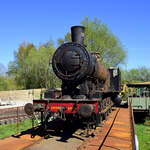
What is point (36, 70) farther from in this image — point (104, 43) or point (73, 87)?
point (73, 87)

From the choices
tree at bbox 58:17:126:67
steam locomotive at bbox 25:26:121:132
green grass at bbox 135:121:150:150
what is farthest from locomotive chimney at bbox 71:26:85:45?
tree at bbox 58:17:126:67

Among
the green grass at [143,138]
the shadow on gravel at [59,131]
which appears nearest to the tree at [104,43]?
the green grass at [143,138]

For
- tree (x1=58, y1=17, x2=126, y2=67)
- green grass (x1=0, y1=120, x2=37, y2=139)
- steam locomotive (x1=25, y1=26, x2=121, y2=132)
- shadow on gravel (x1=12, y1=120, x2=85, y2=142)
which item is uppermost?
tree (x1=58, y1=17, x2=126, y2=67)

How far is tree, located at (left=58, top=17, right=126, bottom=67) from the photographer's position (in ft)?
105

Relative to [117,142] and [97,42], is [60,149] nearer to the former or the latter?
[117,142]

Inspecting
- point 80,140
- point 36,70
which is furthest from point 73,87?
point 36,70

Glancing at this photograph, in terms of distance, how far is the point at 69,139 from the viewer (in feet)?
23.2

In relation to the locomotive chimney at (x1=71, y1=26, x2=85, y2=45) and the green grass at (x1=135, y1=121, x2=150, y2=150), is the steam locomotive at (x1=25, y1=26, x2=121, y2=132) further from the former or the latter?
the green grass at (x1=135, y1=121, x2=150, y2=150)

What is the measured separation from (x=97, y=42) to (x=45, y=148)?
27179 mm

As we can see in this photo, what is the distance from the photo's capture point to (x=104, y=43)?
32.8 m

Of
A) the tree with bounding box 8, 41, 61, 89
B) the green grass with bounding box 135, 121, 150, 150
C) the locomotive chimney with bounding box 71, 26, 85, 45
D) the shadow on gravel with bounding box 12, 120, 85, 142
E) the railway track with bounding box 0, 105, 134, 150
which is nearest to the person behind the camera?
the railway track with bounding box 0, 105, 134, 150

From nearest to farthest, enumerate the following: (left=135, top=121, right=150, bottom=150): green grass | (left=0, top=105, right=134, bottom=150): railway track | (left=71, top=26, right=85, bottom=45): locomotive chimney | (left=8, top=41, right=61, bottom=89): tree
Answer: (left=0, top=105, right=134, bottom=150): railway track → (left=71, top=26, right=85, bottom=45): locomotive chimney → (left=135, top=121, right=150, bottom=150): green grass → (left=8, top=41, right=61, bottom=89): tree

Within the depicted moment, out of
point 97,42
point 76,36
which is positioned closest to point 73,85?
point 76,36

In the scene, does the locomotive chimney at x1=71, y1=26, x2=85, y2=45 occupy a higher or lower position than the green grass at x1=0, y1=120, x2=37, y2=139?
higher
